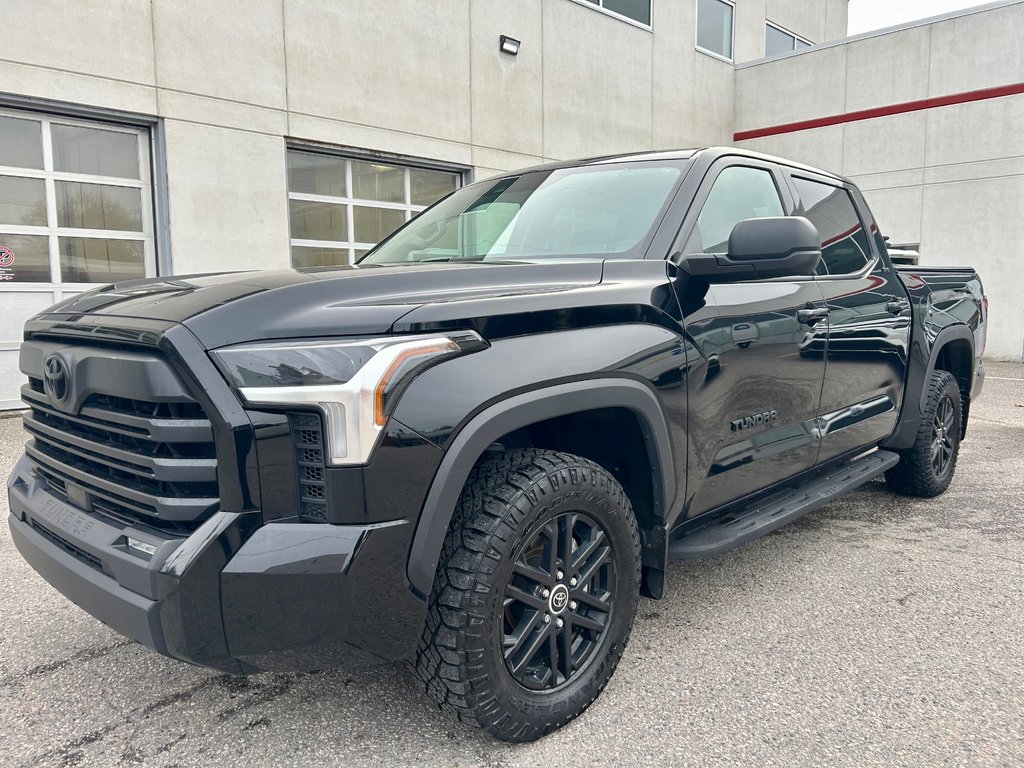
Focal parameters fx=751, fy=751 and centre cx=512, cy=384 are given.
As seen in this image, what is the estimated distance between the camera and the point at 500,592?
6.35 feet

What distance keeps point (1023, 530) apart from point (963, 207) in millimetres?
10754

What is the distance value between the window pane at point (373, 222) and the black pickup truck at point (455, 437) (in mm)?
6681

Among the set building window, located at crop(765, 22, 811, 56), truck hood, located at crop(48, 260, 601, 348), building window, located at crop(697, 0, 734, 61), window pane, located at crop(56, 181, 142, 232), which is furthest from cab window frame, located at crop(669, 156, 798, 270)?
building window, located at crop(765, 22, 811, 56)

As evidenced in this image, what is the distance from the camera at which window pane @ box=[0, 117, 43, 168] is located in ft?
22.7

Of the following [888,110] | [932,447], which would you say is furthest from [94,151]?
[888,110]

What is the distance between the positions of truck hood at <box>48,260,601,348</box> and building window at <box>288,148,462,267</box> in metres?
6.52

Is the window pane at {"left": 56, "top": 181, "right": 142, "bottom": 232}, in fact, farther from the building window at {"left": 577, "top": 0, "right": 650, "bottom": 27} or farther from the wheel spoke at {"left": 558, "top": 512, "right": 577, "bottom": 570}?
the building window at {"left": 577, "top": 0, "right": 650, "bottom": 27}

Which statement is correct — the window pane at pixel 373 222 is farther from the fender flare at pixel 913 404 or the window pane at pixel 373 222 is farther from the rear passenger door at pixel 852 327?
the fender flare at pixel 913 404

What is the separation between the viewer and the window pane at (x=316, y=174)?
28.9 feet

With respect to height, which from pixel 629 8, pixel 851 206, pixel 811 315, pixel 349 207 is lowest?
pixel 811 315

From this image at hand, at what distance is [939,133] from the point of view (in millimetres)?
12844

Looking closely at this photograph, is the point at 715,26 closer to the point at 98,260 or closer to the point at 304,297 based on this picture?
the point at 98,260

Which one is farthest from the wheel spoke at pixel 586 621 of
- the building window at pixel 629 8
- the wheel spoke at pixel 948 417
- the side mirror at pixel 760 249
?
the building window at pixel 629 8

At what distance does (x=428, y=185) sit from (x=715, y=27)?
8248 millimetres
